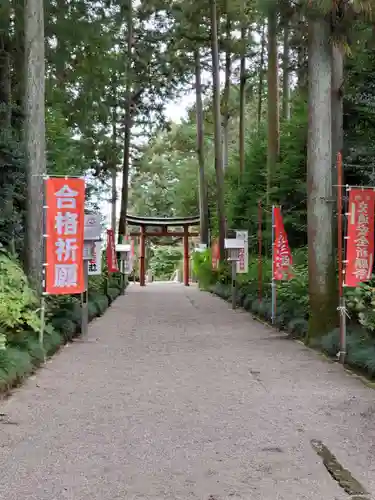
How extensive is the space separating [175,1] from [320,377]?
2126 centimetres

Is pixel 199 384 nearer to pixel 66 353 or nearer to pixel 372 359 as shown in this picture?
pixel 372 359

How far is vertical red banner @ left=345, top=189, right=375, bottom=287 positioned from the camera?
9.02 meters

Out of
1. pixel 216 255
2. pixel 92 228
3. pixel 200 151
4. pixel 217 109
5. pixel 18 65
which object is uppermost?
pixel 217 109

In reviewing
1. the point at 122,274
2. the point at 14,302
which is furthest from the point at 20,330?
the point at 122,274

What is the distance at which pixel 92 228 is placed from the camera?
13.4 meters

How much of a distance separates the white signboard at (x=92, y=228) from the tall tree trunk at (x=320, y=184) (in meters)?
4.48

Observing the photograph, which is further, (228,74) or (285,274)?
(228,74)

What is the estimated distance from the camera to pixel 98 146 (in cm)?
2355

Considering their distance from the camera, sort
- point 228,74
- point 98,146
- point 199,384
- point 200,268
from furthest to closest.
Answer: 1. point 200,268
2. point 228,74
3. point 98,146
4. point 199,384

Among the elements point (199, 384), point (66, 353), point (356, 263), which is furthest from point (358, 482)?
point (66, 353)

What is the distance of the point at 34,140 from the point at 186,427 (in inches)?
254

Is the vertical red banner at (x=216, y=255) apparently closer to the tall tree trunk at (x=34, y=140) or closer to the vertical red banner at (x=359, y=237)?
the tall tree trunk at (x=34, y=140)

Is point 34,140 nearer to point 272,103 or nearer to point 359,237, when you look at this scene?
point 359,237

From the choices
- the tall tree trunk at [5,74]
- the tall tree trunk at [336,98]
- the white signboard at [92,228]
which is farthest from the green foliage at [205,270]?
the tall tree trunk at [336,98]
